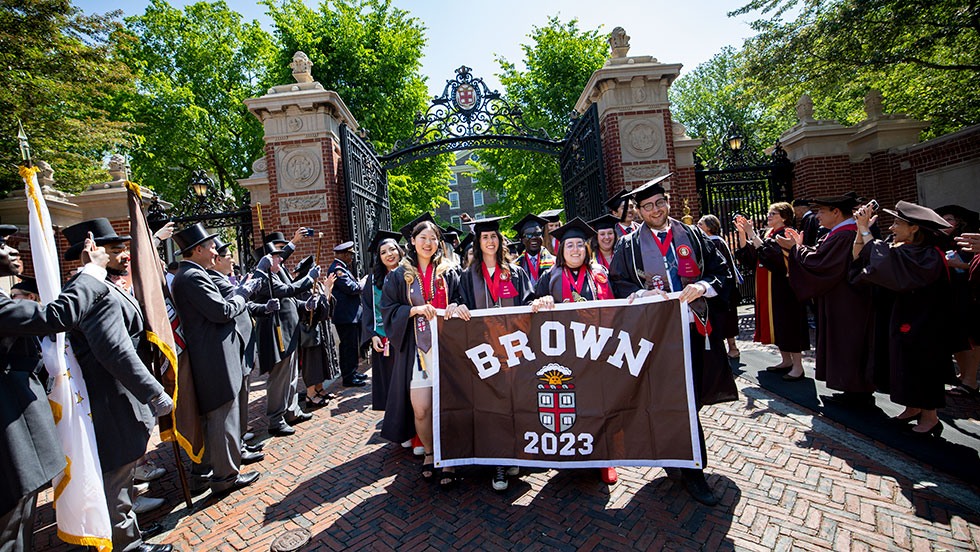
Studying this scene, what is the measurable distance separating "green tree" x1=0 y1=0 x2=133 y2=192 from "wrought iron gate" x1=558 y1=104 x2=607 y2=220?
11699 millimetres

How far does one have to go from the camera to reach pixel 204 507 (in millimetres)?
3766

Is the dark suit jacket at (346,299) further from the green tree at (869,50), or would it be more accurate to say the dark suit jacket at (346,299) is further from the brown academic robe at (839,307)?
the green tree at (869,50)

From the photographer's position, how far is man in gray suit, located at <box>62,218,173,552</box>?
9.32ft

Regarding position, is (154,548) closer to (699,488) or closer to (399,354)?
(399,354)

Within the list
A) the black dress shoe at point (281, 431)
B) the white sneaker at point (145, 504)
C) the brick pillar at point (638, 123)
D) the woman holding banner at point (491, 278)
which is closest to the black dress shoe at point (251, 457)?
the black dress shoe at point (281, 431)

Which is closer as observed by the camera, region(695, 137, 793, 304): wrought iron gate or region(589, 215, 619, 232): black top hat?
region(589, 215, 619, 232): black top hat

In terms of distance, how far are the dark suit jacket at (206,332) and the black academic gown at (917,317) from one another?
5589 mm

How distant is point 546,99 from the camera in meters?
19.2

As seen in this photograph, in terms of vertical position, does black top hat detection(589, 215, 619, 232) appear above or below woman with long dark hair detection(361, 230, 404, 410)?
above

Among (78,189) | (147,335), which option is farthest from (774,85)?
(78,189)

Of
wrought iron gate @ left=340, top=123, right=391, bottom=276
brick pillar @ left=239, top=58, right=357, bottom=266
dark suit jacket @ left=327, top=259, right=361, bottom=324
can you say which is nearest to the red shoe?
dark suit jacket @ left=327, top=259, right=361, bottom=324

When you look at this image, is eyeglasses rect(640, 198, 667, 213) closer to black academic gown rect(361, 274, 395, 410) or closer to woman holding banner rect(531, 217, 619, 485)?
woman holding banner rect(531, 217, 619, 485)

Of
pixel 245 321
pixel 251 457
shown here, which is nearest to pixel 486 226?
pixel 245 321

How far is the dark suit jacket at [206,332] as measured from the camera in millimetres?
3844
